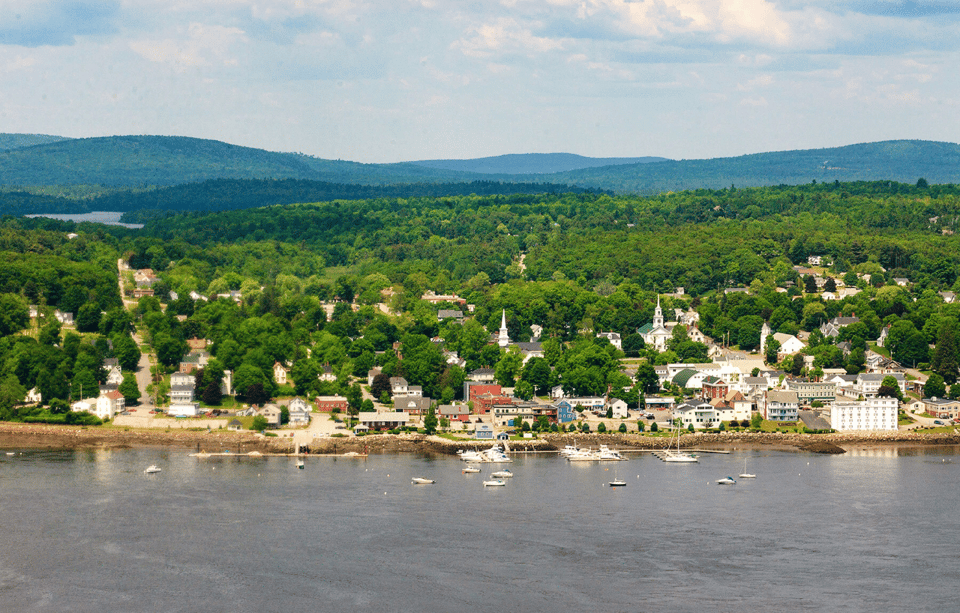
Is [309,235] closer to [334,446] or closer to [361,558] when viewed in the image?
[334,446]

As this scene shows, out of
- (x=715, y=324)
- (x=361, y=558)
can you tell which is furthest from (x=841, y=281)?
(x=361, y=558)

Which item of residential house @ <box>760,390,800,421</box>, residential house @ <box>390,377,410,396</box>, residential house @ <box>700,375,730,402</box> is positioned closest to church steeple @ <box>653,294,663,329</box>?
residential house @ <box>700,375,730,402</box>

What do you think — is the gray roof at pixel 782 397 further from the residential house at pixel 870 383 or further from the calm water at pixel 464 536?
the calm water at pixel 464 536

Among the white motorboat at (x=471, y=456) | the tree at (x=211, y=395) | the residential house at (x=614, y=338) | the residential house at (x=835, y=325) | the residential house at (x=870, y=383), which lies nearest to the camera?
the white motorboat at (x=471, y=456)

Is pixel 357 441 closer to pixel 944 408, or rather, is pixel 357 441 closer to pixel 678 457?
pixel 678 457

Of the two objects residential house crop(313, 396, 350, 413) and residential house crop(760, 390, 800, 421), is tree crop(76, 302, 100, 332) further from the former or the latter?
residential house crop(760, 390, 800, 421)

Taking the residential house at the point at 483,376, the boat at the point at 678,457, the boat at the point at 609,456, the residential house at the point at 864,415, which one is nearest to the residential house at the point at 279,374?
the residential house at the point at 483,376

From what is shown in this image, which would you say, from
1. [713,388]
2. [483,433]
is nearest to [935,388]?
[713,388]
